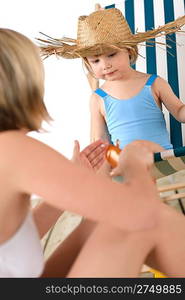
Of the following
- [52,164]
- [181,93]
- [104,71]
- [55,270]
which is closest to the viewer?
[52,164]

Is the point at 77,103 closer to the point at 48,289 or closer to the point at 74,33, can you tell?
the point at 74,33

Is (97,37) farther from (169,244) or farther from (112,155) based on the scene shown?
(169,244)

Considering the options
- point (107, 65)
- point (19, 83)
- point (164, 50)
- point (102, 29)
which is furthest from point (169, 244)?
point (164, 50)

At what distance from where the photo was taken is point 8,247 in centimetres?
79

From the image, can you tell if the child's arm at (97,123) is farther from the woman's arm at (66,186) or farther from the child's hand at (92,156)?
the woman's arm at (66,186)

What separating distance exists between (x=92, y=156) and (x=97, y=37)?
3.68 feet

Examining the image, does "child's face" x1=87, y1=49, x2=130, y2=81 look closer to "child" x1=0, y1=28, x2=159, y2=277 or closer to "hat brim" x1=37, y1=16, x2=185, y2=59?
"hat brim" x1=37, y1=16, x2=185, y2=59

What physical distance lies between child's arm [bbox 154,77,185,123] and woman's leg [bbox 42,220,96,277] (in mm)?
1239

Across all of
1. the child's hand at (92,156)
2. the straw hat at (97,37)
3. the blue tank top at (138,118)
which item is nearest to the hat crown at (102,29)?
the straw hat at (97,37)

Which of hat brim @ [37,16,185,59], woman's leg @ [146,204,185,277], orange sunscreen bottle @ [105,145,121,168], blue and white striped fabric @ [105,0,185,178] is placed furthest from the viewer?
blue and white striped fabric @ [105,0,185,178]

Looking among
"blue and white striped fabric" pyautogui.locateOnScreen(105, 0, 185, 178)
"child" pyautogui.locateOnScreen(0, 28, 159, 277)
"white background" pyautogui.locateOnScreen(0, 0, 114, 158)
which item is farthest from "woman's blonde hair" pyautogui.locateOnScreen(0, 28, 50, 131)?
"white background" pyautogui.locateOnScreen(0, 0, 114, 158)

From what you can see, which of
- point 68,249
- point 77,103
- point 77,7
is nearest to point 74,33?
point 77,7

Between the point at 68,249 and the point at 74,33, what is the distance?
2376mm

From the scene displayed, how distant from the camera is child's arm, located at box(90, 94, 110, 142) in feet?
7.38
